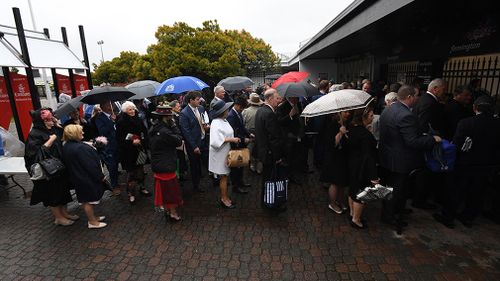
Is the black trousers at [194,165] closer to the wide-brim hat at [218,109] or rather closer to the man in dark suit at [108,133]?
the wide-brim hat at [218,109]

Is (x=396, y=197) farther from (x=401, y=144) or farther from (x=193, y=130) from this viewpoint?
(x=193, y=130)

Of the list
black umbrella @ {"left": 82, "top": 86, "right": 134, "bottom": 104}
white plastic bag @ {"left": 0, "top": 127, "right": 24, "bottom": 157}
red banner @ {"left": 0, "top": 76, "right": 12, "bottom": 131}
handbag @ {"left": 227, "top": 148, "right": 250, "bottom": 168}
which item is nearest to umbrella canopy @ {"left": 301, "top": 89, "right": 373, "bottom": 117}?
handbag @ {"left": 227, "top": 148, "right": 250, "bottom": 168}

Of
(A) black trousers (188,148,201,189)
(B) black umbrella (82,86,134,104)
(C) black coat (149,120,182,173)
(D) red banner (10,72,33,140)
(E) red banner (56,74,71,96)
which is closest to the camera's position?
(C) black coat (149,120,182,173)

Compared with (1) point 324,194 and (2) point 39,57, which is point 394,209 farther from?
(2) point 39,57

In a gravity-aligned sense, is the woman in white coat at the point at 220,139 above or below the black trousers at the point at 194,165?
above

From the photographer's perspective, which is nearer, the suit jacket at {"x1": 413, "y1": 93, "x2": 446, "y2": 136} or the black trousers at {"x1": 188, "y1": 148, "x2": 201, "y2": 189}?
the suit jacket at {"x1": 413, "y1": 93, "x2": 446, "y2": 136}

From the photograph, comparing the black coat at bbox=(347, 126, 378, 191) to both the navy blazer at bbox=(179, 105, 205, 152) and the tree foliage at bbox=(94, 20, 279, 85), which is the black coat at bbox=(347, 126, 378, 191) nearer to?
the navy blazer at bbox=(179, 105, 205, 152)

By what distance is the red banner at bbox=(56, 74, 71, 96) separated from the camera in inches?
300

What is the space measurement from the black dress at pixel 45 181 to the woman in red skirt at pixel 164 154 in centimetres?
138

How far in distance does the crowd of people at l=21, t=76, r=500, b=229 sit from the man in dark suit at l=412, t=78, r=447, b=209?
0.01m

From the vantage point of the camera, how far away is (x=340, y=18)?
270 inches

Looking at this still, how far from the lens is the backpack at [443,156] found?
3414 mm

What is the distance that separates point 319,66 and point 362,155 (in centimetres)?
1789

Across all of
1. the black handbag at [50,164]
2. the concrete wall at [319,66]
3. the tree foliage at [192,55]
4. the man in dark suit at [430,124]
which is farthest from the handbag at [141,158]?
the concrete wall at [319,66]
